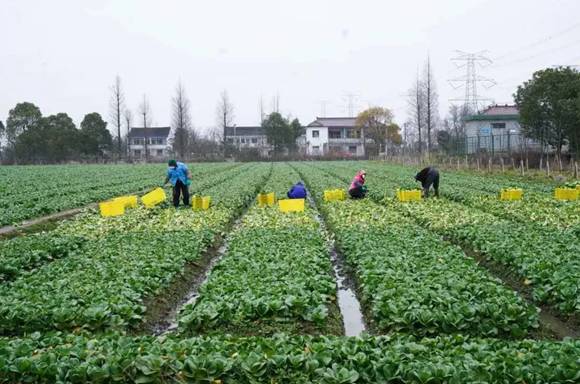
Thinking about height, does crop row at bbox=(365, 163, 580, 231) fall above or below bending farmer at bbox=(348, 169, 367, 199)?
below

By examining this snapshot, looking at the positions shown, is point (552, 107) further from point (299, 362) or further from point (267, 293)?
point (299, 362)

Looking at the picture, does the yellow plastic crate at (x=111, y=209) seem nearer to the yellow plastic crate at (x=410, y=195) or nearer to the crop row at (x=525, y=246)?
the crop row at (x=525, y=246)

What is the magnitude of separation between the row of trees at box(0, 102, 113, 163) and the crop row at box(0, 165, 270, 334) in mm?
81325

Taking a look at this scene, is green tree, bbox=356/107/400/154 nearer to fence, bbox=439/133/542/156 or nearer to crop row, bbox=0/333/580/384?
fence, bbox=439/133/542/156

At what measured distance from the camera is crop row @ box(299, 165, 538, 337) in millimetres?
7434

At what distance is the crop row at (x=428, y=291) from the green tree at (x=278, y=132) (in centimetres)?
8372

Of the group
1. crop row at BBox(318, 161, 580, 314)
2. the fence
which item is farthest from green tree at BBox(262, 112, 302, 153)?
crop row at BBox(318, 161, 580, 314)

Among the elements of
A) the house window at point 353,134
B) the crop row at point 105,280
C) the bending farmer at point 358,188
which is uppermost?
the house window at point 353,134

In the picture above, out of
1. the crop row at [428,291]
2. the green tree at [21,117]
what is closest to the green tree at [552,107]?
the crop row at [428,291]

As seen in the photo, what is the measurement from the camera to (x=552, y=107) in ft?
120

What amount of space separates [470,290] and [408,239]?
4.53m

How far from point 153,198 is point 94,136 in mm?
77459

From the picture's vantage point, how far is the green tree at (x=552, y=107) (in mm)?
34531

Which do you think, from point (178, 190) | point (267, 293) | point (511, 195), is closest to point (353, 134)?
point (511, 195)
